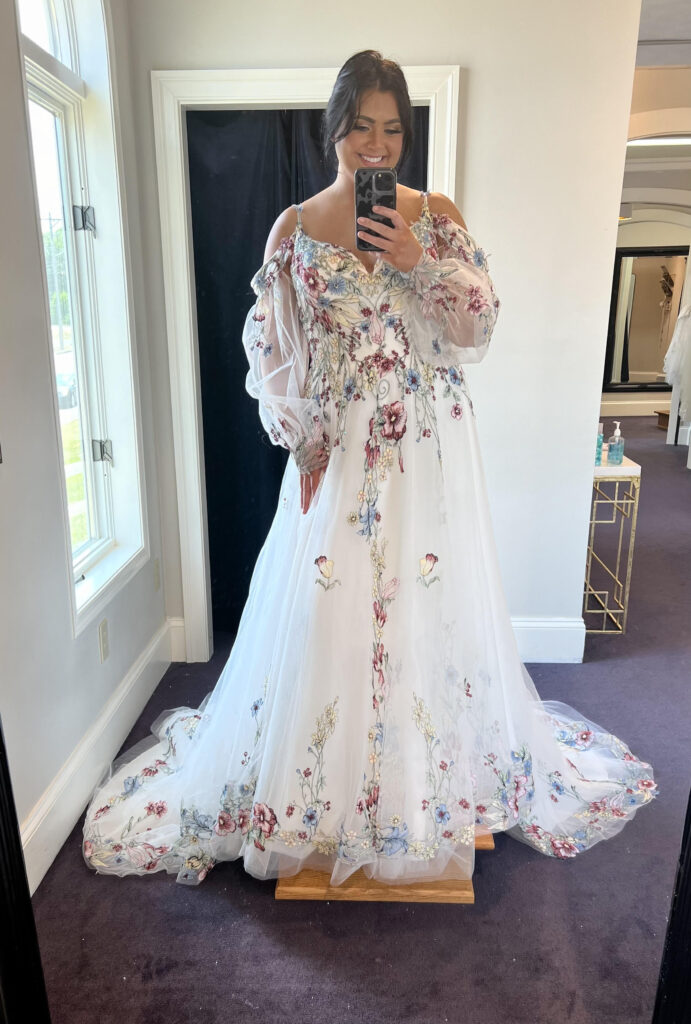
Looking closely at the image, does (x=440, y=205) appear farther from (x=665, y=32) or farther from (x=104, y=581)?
(x=665, y=32)

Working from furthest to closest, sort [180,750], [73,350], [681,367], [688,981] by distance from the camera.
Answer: [681,367] → [73,350] → [180,750] → [688,981]

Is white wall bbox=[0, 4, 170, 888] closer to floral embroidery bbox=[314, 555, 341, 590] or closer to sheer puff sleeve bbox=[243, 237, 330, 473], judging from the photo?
sheer puff sleeve bbox=[243, 237, 330, 473]

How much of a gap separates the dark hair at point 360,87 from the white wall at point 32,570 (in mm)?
660

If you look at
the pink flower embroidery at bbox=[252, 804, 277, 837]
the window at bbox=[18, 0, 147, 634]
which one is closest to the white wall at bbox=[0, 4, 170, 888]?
the window at bbox=[18, 0, 147, 634]

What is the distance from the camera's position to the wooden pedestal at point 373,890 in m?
1.62

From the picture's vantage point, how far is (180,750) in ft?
6.53

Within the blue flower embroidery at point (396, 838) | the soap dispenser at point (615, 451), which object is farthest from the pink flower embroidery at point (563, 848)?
the soap dispenser at point (615, 451)

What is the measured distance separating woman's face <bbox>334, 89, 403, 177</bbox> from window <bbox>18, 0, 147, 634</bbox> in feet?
2.93

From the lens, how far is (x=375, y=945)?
1.51 meters

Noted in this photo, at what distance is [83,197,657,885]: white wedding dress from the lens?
5.06ft

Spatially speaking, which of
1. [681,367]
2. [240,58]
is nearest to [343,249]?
[240,58]

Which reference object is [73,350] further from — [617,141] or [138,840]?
[617,141]

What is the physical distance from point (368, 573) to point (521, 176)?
146cm

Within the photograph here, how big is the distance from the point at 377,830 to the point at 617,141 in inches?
81.2
